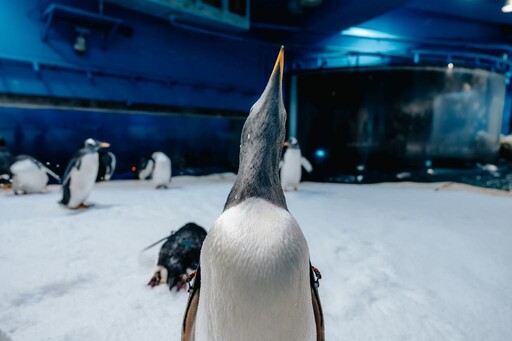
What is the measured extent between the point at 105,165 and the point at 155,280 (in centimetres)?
500

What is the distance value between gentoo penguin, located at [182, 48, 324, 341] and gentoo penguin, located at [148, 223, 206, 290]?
2.54ft

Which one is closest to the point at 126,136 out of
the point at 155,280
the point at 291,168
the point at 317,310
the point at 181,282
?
the point at 291,168

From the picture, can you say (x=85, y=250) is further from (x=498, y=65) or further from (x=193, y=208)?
(x=498, y=65)

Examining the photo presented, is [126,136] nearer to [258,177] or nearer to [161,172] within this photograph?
[161,172]

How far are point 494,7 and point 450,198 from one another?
8139 mm

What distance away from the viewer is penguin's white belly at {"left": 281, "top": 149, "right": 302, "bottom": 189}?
5.22 meters

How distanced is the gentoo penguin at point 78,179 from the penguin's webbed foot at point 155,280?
7.47ft

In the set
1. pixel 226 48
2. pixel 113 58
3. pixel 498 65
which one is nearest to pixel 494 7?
pixel 498 65

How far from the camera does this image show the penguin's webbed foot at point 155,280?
1.65 m

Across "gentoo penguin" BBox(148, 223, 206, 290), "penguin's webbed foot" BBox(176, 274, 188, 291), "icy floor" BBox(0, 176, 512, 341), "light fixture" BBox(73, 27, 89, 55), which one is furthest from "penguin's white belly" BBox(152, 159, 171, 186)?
"penguin's webbed foot" BBox(176, 274, 188, 291)

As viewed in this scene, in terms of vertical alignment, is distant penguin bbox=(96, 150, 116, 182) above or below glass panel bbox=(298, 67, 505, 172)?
below

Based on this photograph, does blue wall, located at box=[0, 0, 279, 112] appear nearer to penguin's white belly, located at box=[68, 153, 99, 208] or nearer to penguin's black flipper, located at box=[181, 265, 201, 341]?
penguin's white belly, located at box=[68, 153, 99, 208]

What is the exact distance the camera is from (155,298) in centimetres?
153

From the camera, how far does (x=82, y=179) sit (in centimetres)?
344
